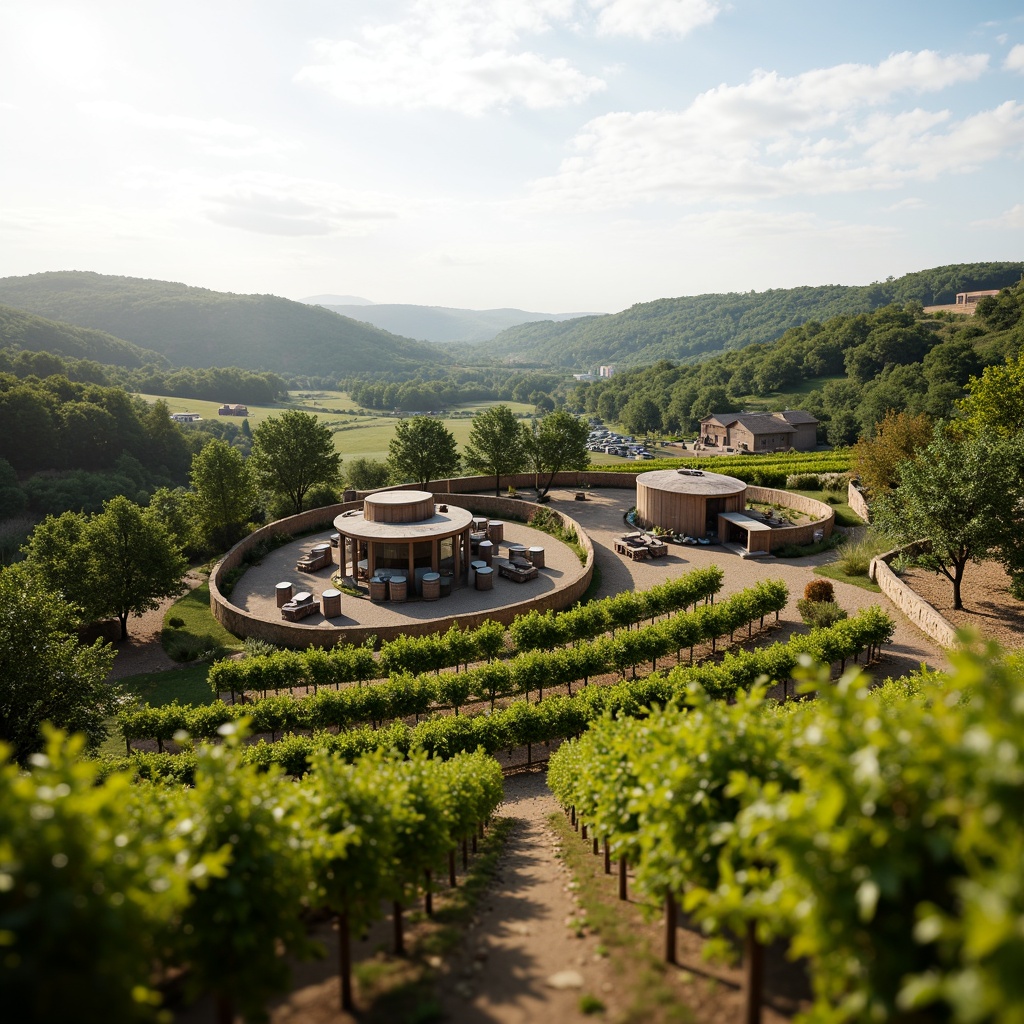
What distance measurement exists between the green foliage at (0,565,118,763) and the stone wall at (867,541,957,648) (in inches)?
1185

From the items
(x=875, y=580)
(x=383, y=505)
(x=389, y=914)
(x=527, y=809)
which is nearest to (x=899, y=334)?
(x=875, y=580)

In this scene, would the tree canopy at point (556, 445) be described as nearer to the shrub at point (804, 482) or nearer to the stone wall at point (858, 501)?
the shrub at point (804, 482)

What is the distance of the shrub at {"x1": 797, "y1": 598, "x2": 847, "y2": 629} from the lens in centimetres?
2738

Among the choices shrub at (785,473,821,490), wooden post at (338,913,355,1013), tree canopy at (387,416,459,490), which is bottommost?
wooden post at (338,913,355,1013)

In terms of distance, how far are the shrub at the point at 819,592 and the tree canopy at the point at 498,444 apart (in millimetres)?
27446

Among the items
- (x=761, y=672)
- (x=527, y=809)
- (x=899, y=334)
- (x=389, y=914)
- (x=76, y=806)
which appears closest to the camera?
(x=76, y=806)

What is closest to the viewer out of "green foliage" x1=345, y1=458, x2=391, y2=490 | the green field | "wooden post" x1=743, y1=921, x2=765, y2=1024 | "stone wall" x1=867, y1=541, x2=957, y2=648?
Result: "wooden post" x1=743, y1=921, x2=765, y2=1024

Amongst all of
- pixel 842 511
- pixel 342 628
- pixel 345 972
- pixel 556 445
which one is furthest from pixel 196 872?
pixel 556 445

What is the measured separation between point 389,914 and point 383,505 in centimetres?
2620

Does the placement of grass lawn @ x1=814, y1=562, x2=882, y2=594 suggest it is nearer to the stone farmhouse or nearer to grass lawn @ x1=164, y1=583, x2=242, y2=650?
grass lawn @ x1=164, y1=583, x2=242, y2=650

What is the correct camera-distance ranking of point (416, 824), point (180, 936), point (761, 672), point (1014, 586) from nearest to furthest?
point (180, 936) → point (416, 824) → point (761, 672) → point (1014, 586)

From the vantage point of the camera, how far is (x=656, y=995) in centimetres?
755

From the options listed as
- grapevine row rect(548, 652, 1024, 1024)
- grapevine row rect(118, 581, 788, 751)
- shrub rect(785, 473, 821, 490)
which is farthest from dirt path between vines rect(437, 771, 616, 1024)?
shrub rect(785, 473, 821, 490)

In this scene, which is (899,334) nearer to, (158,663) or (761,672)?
(761,672)
